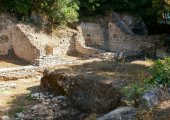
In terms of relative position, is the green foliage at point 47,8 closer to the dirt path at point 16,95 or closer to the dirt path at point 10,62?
the dirt path at point 10,62

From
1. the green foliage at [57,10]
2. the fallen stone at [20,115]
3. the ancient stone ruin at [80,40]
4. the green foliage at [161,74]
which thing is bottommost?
the fallen stone at [20,115]

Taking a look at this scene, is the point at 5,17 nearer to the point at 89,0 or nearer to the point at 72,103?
the point at 89,0

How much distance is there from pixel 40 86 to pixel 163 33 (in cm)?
1465

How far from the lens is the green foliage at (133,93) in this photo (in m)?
10.2

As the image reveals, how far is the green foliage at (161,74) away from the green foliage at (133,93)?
40 centimetres

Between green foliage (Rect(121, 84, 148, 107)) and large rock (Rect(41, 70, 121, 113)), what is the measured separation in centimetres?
36

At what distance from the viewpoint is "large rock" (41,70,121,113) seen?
37.3 feet

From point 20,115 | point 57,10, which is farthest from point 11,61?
point 20,115

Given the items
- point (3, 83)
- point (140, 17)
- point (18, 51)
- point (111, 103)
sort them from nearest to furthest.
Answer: point (111, 103)
point (3, 83)
point (18, 51)
point (140, 17)

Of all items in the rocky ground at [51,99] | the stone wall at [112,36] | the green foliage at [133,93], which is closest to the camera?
the green foliage at [133,93]

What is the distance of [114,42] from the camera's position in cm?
2477

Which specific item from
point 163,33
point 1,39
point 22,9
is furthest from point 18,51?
point 163,33

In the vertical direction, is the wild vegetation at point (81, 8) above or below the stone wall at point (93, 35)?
above

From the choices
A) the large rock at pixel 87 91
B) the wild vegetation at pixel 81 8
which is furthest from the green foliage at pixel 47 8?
the large rock at pixel 87 91
